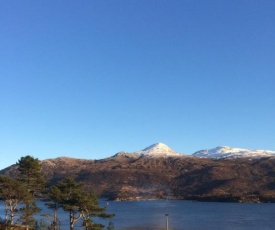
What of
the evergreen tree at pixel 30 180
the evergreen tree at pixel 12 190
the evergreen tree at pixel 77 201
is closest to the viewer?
the evergreen tree at pixel 77 201

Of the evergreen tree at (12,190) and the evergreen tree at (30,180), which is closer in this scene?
the evergreen tree at (12,190)

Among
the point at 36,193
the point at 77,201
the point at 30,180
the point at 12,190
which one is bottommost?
the point at 77,201

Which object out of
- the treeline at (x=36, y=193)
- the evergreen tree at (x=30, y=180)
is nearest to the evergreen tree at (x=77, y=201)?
the treeline at (x=36, y=193)

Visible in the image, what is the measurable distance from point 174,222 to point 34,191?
7109 cm

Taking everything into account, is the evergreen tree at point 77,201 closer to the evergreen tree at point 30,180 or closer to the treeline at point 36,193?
the treeline at point 36,193

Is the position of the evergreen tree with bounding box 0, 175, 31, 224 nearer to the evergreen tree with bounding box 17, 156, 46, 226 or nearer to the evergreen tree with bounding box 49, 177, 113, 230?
the evergreen tree with bounding box 17, 156, 46, 226

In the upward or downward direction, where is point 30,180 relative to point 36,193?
upward

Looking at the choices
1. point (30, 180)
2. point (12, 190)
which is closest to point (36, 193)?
point (30, 180)

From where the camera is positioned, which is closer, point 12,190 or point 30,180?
point 12,190

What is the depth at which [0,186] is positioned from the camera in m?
43.9

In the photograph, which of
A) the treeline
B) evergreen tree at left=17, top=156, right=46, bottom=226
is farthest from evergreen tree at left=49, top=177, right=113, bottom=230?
evergreen tree at left=17, top=156, right=46, bottom=226

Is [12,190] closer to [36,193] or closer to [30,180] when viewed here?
[30,180]

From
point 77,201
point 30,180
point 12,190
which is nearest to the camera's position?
point 77,201

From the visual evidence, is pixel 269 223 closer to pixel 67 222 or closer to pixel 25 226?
pixel 67 222
